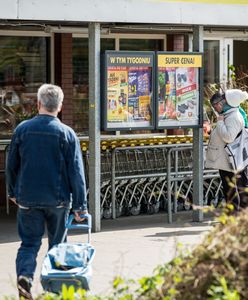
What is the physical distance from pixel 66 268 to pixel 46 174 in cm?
93

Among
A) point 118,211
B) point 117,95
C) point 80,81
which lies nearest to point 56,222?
point 117,95

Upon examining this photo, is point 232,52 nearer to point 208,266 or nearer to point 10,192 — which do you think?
point 10,192

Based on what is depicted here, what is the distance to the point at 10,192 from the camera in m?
7.69

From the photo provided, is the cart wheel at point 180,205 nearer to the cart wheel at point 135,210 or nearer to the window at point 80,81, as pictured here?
the cart wheel at point 135,210

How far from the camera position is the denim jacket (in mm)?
7445

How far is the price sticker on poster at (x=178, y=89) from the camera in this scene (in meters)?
12.2

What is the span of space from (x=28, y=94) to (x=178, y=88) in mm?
3023

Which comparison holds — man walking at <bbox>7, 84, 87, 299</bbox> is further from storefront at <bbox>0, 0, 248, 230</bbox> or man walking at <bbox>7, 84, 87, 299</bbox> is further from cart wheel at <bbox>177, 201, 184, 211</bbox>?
cart wheel at <bbox>177, 201, 184, 211</bbox>

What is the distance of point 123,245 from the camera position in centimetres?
1092

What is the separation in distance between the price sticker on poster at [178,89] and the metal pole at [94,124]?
92 centimetres

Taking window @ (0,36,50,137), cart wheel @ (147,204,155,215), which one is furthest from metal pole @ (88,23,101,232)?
window @ (0,36,50,137)

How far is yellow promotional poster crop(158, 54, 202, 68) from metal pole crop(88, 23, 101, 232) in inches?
38.0

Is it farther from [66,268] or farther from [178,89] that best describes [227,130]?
[66,268]

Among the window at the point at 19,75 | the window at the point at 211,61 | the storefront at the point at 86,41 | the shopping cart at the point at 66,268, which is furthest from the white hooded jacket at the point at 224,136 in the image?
the window at the point at 211,61
